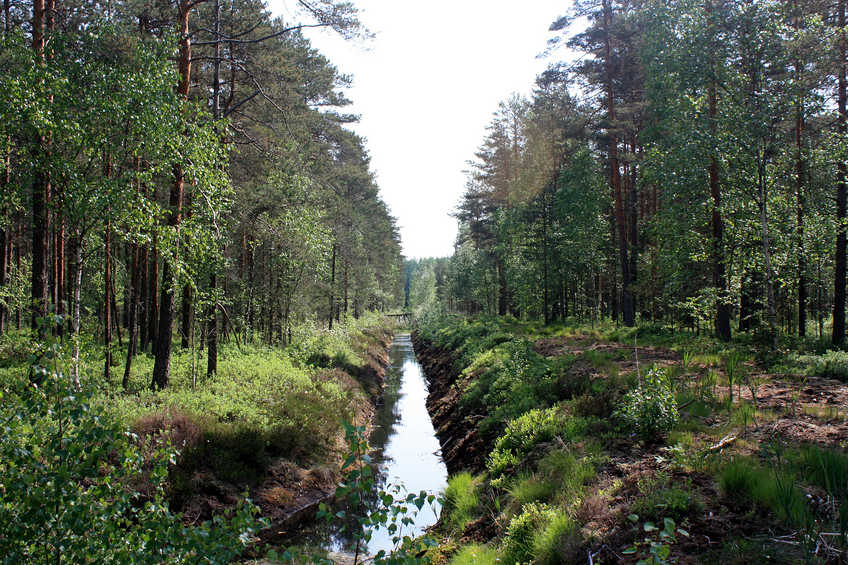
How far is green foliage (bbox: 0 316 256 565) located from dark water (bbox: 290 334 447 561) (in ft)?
5.95

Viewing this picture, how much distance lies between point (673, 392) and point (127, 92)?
402 inches

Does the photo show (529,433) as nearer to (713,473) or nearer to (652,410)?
(652,410)

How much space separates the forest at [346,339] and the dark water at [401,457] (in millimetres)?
729

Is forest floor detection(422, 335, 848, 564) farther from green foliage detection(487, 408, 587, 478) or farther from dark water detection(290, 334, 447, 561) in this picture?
dark water detection(290, 334, 447, 561)

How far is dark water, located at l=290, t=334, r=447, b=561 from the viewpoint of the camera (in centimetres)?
786

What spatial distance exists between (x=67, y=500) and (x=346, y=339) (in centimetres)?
1919

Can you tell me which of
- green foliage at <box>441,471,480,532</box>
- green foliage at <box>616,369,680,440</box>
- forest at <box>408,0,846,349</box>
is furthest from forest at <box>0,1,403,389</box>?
forest at <box>408,0,846,349</box>

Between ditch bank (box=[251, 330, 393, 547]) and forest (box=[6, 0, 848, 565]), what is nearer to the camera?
forest (box=[6, 0, 848, 565])

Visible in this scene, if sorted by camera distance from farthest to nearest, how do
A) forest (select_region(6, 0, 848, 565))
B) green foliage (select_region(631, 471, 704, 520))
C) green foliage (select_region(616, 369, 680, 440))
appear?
green foliage (select_region(616, 369, 680, 440))
green foliage (select_region(631, 471, 704, 520))
forest (select_region(6, 0, 848, 565))

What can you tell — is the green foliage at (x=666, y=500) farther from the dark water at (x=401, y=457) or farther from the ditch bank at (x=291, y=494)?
the ditch bank at (x=291, y=494)

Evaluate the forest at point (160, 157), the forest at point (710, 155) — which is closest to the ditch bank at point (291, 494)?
the forest at point (160, 157)

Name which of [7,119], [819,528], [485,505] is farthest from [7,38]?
[819,528]

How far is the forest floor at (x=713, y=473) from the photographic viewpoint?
3.71 meters

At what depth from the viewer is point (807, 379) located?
8086mm
